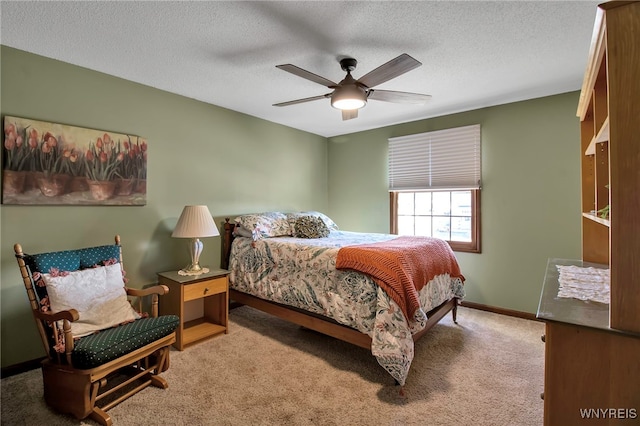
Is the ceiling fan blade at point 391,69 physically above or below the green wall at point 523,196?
above

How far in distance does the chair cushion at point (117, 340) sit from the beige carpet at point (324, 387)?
39 centimetres

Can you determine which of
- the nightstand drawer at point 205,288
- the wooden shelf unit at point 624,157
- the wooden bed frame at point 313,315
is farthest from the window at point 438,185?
the wooden shelf unit at point 624,157

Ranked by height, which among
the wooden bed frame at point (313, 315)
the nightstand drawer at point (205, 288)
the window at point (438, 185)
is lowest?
the wooden bed frame at point (313, 315)

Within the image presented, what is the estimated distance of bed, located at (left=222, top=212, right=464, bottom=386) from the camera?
80.7 inches

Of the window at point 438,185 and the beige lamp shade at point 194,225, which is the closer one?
the beige lamp shade at point 194,225

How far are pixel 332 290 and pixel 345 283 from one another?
15 cm

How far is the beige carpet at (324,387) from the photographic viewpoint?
1.80 m

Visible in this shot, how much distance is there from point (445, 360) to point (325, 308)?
1.08m

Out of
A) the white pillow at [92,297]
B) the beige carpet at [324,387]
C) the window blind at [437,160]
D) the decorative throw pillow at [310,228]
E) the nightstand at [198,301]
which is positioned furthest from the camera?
the window blind at [437,160]

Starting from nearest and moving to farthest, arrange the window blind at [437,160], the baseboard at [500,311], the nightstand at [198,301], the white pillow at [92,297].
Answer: the white pillow at [92,297]
the nightstand at [198,301]
the baseboard at [500,311]
the window blind at [437,160]

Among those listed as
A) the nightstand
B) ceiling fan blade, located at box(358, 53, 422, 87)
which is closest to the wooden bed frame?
the nightstand

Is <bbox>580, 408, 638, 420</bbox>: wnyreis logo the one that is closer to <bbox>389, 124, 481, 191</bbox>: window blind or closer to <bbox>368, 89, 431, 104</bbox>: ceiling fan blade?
<bbox>368, 89, 431, 104</bbox>: ceiling fan blade

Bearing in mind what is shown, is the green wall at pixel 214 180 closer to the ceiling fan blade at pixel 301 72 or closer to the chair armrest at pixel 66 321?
the chair armrest at pixel 66 321

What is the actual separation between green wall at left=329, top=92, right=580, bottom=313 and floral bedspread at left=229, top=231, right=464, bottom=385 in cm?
87
